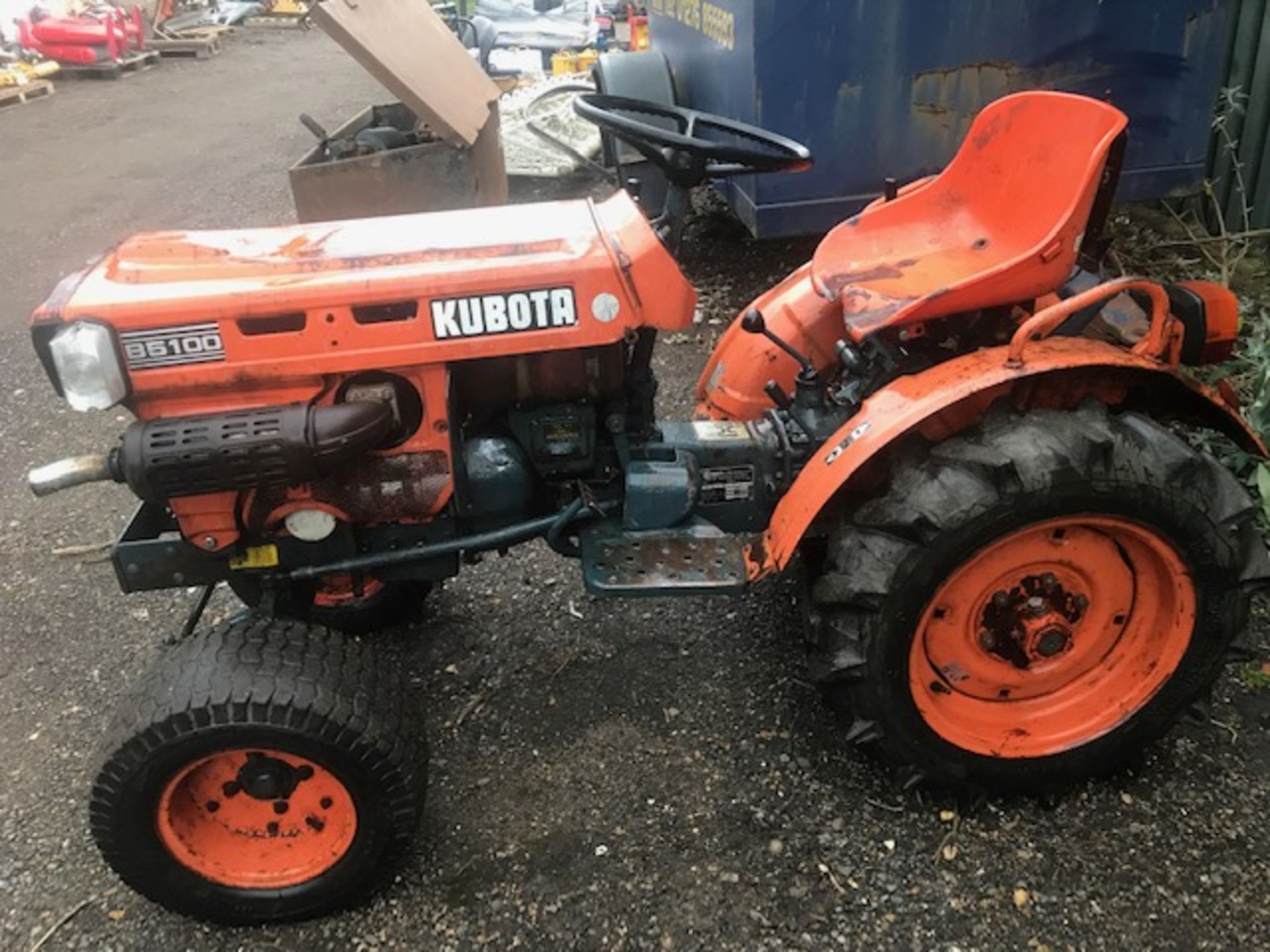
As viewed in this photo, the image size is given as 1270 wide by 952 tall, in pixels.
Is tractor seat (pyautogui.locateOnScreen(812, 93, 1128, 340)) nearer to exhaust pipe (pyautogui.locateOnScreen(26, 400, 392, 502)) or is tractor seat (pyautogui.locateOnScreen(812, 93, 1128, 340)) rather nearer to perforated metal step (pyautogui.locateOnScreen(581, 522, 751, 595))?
perforated metal step (pyautogui.locateOnScreen(581, 522, 751, 595))

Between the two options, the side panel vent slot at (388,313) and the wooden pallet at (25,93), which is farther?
the wooden pallet at (25,93)

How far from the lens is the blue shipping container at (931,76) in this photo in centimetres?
404

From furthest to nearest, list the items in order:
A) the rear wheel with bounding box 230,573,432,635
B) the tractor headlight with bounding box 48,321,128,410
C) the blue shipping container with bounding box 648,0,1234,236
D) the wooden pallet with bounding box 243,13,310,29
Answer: the wooden pallet with bounding box 243,13,310,29 < the blue shipping container with bounding box 648,0,1234,236 < the rear wheel with bounding box 230,573,432,635 < the tractor headlight with bounding box 48,321,128,410

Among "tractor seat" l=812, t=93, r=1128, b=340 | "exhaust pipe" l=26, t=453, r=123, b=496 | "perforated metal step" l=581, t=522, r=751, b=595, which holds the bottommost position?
"perforated metal step" l=581, t=522, r=751, b=595

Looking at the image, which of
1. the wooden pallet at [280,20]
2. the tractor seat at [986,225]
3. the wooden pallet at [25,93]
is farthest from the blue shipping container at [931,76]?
the wooden pallet at [280,20]

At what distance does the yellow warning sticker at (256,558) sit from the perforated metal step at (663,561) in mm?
641

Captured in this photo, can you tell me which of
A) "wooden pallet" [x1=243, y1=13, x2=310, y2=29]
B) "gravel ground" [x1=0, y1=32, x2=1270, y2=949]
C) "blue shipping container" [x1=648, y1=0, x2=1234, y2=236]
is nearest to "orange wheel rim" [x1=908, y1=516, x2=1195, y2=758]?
"gravel ground" [x1=0, y1=32, x2=1270, y2=949]

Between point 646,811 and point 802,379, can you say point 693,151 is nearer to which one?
point 802,379

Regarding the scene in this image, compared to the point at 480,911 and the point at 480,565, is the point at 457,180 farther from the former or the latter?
the point at 480,911

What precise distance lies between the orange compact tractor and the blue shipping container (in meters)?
1.77

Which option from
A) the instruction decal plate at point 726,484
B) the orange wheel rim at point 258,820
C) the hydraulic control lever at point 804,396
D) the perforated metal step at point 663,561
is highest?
the hydraulic control lever at point 804,396

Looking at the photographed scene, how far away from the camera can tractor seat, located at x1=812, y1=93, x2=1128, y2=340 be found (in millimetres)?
2178

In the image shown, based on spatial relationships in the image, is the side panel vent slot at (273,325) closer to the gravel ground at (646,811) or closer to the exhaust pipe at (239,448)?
the exhaust pipe at (239,448)

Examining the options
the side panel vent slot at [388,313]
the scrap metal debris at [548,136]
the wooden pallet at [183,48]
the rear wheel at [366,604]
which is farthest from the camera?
the wooden pallet at [183,48]
